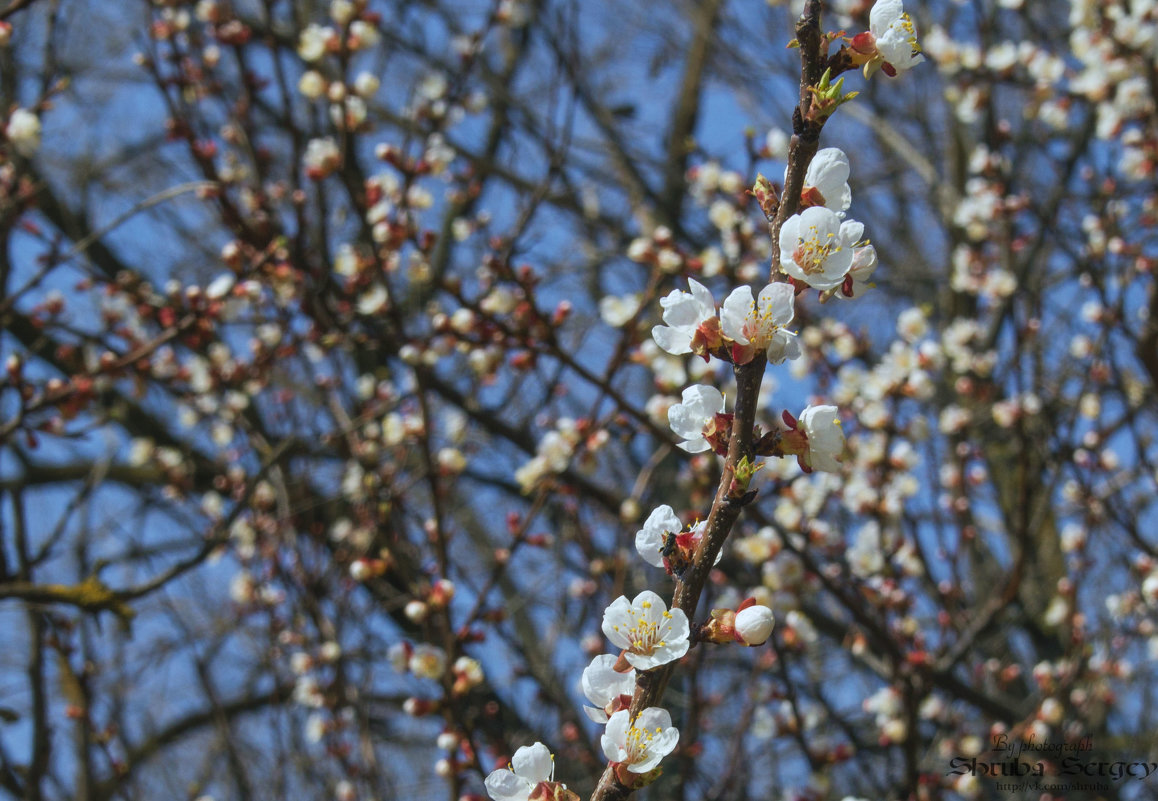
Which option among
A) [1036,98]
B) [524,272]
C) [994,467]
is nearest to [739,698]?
[994,467]

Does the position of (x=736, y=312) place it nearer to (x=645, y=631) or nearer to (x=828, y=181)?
(x=828, y=181)

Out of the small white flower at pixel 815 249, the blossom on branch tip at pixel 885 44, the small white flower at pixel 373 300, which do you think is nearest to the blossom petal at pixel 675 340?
the small white flower at pixel 815 249

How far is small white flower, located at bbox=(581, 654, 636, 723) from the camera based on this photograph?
1.39 metres

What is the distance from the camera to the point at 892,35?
59.9 inches

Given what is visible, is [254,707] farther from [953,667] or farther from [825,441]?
[825,441]

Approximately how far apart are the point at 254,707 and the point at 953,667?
4082 mm

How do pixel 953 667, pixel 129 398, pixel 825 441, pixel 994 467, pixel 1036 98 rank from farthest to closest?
pixel 994 467 → pixel 129 398 → pixel 1036 98 → pixel 953 667 → pixel 825 441

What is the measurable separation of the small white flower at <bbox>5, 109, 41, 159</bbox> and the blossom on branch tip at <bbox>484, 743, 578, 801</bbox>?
111 inches

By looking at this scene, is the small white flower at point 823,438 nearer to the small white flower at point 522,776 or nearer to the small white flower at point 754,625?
the small white flower at point 754,625

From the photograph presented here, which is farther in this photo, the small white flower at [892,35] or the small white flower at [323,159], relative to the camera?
the small white flower at [323,159]

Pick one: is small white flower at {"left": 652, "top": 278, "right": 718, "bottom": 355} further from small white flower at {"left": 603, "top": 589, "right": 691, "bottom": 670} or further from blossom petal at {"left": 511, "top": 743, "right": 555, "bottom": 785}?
blossom petal at {"left": 511, "top": 743, "right": 555, "bottom": 785}

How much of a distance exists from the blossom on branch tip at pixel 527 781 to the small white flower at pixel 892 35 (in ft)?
3.84

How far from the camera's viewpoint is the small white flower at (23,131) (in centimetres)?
313

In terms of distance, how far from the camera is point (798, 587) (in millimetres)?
3551
